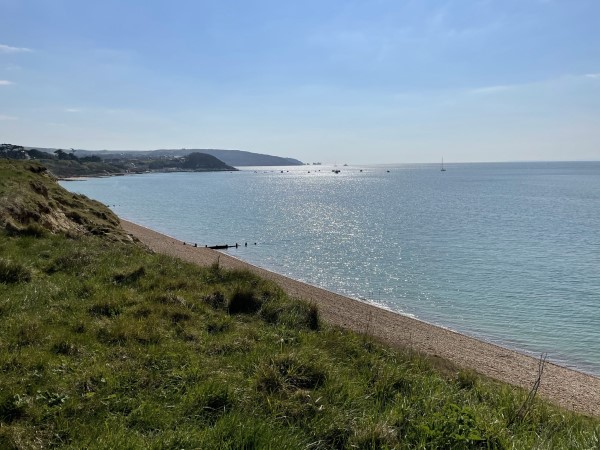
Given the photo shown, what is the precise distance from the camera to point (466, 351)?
18672 mm

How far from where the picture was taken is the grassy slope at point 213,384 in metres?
5.09

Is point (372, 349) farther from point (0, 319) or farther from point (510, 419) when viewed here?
point (0, 319)

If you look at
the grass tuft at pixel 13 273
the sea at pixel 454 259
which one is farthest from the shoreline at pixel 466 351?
the grass tuft at pixel 13 273

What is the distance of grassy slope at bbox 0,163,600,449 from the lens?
509cm

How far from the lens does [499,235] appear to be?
5116 cm

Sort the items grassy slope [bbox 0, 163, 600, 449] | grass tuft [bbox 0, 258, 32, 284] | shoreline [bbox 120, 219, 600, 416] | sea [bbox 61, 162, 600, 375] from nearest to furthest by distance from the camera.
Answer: grassy slope [bbox 0, 163, 600, 449] → grass tuft [bbox 0, 258, 32, 284] → shoreline [bbox 120, 219, 600, 416] → sea [bbox 61, 162, 600, 375]

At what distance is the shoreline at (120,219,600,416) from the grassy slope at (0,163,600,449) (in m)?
3.87

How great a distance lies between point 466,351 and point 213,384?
1563 centimetres

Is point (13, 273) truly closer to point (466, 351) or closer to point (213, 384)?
point (213, 384)

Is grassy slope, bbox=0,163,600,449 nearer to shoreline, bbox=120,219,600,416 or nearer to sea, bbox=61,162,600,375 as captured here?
shoreline, bbox=120,219,600,416

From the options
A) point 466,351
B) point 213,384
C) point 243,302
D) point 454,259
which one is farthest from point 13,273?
point 454,259

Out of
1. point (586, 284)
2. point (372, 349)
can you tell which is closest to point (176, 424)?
point (372, 349)

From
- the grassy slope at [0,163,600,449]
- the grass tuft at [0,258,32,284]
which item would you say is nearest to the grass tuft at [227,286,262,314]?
the grassy slope at [0,163,600,449]

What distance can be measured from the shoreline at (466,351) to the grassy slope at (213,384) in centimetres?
387
